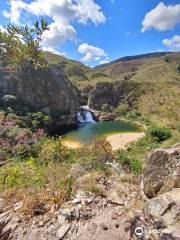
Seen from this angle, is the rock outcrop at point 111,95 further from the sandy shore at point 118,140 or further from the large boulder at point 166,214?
the large boulder at point 166,214

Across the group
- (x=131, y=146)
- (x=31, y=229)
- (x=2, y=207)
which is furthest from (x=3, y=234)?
(x=131, y=146)

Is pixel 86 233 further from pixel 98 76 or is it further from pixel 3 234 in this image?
pixel 98 76

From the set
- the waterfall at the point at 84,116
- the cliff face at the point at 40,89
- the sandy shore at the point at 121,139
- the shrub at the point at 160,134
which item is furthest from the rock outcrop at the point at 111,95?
the shrub at the point at 160,134

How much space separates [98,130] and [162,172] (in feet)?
A: 146

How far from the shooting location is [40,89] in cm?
5956

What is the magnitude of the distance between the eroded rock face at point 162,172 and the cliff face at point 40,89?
167 feet

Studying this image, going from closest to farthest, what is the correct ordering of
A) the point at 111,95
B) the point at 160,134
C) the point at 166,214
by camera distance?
the point at 166,214
the point at 160,134
the point at 111,95

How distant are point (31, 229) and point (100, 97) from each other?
226 ft

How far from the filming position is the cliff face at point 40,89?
2148 inches

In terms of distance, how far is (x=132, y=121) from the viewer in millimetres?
57594

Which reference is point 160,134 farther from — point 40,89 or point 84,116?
point 40,89

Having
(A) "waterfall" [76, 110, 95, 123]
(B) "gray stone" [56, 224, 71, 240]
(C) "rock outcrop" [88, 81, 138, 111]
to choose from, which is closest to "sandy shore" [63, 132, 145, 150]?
(A) "waterfall" [76, 110, 95, 123]

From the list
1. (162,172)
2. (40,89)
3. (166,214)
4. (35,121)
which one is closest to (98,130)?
(35,121)

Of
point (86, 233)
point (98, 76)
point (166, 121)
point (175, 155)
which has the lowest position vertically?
point (166, 121)
